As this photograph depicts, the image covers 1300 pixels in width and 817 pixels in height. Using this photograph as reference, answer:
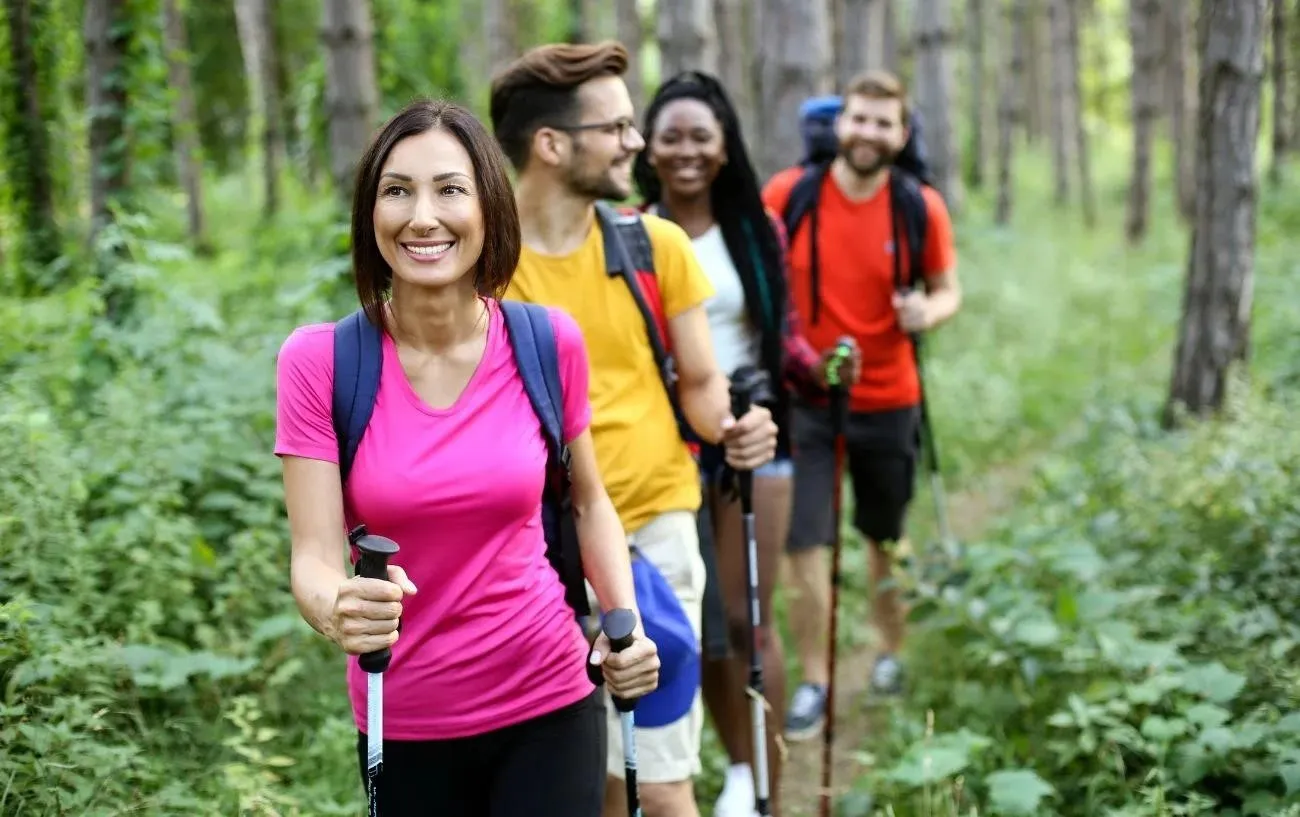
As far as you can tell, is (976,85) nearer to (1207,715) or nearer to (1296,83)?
(1296,83)

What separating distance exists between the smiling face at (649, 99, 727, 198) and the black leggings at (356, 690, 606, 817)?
7.01ft

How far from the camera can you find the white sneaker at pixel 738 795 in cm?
399

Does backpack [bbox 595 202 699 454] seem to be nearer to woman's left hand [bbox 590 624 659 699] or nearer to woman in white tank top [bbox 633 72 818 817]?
woman in white tank top [bbox 633 72 818 817]

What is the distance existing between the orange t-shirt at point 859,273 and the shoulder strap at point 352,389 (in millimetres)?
3131

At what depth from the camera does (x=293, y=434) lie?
2264mm

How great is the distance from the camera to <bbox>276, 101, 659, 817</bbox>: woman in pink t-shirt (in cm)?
229

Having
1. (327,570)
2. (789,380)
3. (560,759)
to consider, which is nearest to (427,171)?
(327,570)

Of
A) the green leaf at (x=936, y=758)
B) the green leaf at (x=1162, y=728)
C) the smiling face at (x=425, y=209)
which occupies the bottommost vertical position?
the green leaf at (x=936, y=758)

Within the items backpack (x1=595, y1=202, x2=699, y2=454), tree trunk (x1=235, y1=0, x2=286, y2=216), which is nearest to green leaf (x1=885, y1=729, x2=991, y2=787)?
backpack (x1=595, y1=202, x2=699, y2=454)

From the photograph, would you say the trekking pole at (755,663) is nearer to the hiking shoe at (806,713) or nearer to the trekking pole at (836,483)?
the trekking pole at (836,483)

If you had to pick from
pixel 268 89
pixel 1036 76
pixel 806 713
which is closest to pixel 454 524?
A: pixel 806 713

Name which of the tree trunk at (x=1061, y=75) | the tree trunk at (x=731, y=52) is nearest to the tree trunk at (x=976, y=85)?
the tree trunk at (x=1061, y=75)

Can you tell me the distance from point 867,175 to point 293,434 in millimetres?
3634

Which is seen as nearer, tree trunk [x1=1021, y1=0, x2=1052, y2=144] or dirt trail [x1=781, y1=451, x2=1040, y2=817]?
dirt trail [x1=781, y1=451, x2=1040, y2=817]
